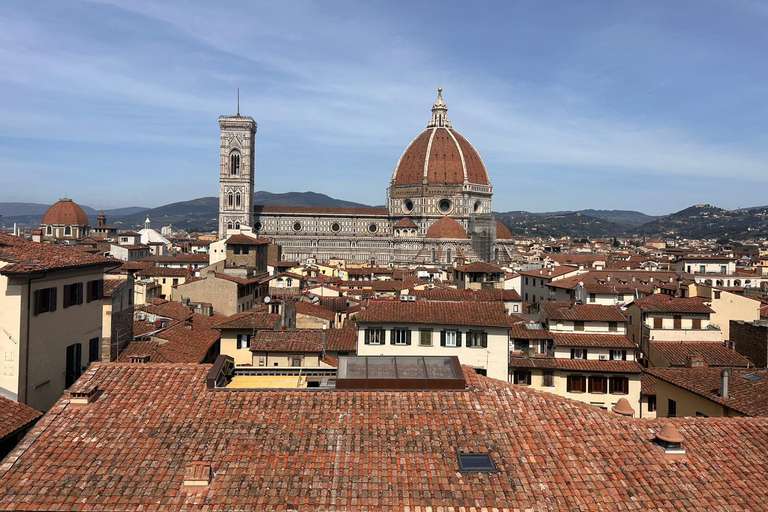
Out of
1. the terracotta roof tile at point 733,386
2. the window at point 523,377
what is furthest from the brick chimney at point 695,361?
the window at point 523,377

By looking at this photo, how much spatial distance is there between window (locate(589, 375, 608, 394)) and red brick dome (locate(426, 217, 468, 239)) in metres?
96.9

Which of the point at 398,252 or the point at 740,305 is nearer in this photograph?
the point at 740,305

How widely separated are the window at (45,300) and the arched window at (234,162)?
11458 centimetres

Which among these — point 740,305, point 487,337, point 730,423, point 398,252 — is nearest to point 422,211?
point 398,252

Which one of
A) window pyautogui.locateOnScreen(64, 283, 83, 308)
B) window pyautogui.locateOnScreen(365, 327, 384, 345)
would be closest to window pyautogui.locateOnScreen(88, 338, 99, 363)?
window pyautogui.locateOnScreen(64, 283, 83, 308)

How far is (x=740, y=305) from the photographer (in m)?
36.9

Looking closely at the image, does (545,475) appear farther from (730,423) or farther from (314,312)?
(314,312)

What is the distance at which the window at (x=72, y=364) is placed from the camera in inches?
620

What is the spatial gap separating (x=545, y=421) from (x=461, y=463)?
1.92m

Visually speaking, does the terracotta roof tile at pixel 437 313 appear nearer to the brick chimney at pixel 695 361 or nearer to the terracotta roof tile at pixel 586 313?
the terracotta roof tile at pixel 586 313

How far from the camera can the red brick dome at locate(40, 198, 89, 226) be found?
115000mm

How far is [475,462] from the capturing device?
943cm

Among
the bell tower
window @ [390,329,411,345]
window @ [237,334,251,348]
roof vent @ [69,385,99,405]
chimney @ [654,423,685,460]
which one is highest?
the bell tower

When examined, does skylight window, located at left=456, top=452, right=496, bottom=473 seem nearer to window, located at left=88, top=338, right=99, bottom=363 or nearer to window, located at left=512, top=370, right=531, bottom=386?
window, located at left=88, top=338, right=99, bottom=363
